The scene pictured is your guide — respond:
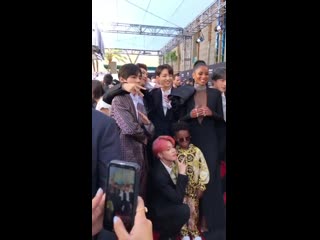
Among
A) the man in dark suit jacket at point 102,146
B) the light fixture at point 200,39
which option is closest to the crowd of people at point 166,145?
the man in dark suit jacket at point 102,146

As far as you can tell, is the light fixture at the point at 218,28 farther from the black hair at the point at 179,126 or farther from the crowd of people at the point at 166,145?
the black hair at the point at 179,126

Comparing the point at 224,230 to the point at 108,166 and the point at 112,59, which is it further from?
the point at 112,59

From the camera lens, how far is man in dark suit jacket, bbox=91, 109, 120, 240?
1376 millimetres

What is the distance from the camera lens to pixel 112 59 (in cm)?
142

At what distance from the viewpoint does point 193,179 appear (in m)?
1.56

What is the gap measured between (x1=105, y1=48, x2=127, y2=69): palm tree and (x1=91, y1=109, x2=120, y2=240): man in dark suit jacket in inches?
9.7

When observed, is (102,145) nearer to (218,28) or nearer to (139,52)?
(139,52)

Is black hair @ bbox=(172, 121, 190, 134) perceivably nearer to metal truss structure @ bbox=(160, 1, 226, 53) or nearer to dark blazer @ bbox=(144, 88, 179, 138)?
dark blazer @ bbox=(144, 88, 179, 138)

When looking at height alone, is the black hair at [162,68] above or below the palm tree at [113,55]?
below

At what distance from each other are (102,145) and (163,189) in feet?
1.21

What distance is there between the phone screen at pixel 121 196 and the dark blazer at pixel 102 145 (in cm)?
4

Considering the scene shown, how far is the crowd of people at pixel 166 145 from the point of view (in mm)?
1403

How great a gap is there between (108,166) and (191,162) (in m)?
0.41
